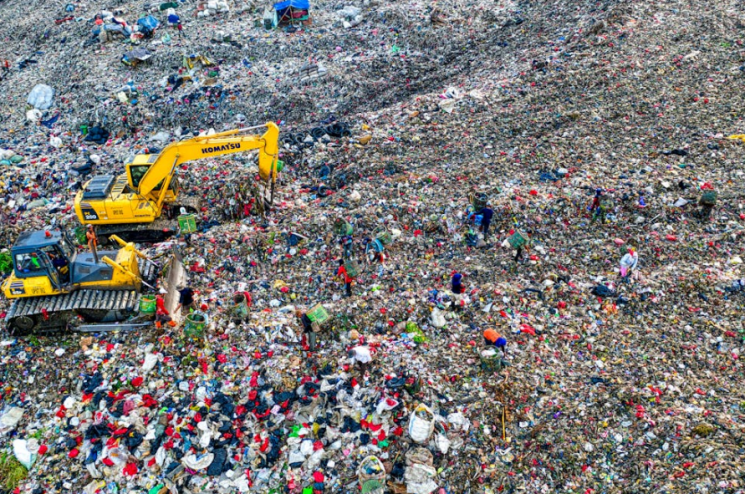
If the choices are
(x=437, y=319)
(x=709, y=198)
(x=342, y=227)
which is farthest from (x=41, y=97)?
(x=709, y=198)

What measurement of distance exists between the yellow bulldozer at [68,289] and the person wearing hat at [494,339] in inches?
180

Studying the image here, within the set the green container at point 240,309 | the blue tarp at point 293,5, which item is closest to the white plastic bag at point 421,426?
the green container at point 240,309

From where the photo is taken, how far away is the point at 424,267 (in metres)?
8.52

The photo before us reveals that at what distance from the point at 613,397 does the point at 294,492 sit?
3.95 metres

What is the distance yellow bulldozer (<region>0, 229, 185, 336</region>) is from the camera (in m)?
7.14

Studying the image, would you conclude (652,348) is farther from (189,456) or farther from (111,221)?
(111,221)

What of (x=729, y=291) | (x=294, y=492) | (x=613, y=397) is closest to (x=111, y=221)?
(x=294, y=492)

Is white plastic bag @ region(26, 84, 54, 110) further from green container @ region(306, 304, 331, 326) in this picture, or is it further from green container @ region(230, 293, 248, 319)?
green container @ region(306, 304, 331, 326)

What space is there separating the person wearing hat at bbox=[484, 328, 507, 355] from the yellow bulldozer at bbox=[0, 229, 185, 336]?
4570mm

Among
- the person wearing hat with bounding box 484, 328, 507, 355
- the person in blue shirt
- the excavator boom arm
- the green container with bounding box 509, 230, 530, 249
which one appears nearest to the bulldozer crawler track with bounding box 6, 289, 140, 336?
the excavator boom arm

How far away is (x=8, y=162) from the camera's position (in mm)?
11922

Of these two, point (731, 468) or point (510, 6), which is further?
point (510, 6)

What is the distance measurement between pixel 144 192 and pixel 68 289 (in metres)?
2.46

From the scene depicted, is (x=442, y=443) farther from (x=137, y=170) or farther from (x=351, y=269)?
(x=137, y=170)
